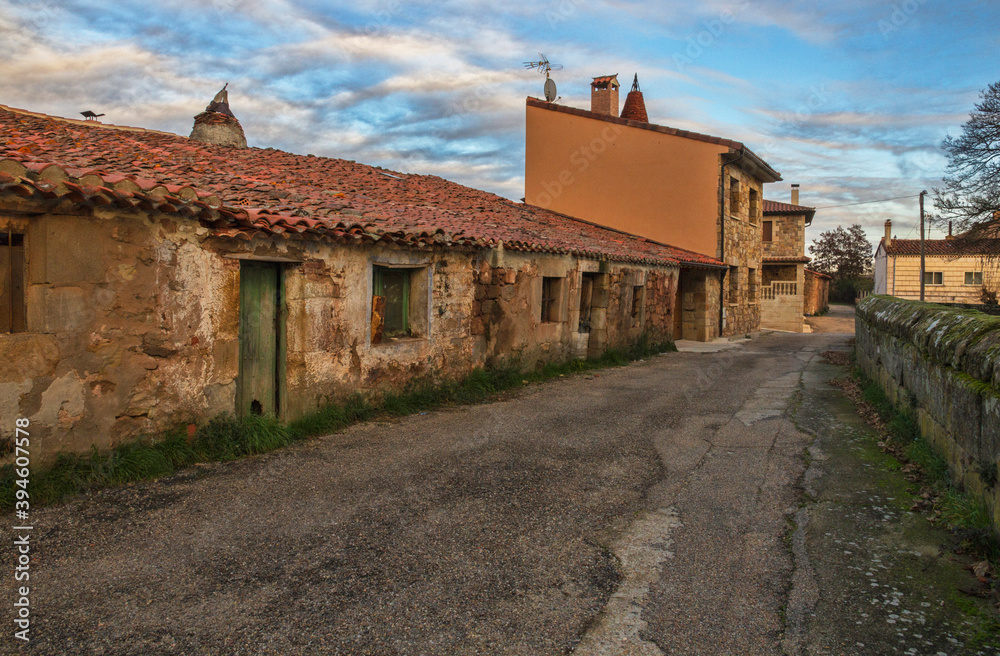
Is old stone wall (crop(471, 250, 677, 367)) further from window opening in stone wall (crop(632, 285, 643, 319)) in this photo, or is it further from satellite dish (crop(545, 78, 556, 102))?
satellite dish (crop(545, 78, 556, 102))

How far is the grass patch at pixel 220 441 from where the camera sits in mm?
4449

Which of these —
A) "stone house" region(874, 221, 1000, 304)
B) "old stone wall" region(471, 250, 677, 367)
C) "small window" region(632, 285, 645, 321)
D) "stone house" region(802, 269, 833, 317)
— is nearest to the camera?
"old stone wall" region(471, 250, 677, 367)

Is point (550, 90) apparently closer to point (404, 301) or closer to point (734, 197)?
point (734, 197)

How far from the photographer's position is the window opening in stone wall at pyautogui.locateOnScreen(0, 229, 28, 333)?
4551 millimetres

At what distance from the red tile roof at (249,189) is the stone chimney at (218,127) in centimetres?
61

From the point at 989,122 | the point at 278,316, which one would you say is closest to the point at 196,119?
the point at 278,316

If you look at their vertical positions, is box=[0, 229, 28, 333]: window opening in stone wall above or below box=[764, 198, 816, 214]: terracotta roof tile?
below

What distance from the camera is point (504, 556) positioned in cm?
357

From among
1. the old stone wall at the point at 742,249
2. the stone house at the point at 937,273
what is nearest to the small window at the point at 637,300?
the old stone wall at the point at 742,249

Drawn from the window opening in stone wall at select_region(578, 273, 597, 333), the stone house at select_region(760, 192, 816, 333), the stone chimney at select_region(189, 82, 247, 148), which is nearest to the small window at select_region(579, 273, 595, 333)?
the window opening in stone wall at select_region(578, 273, 597, 333)

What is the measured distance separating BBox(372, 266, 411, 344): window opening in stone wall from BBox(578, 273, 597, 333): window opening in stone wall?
5276 millimetres

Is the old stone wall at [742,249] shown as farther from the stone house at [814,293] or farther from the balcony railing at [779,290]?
the stone house at [814,293]

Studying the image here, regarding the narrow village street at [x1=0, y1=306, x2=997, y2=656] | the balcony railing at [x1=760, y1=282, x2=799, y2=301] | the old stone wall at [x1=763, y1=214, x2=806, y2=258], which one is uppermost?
the old stone wall at [x1=763, y1=214, x2=806, y2=258]

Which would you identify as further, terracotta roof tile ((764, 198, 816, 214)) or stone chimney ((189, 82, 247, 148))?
terracotta roof tile ((764, 198, 816, 214))
